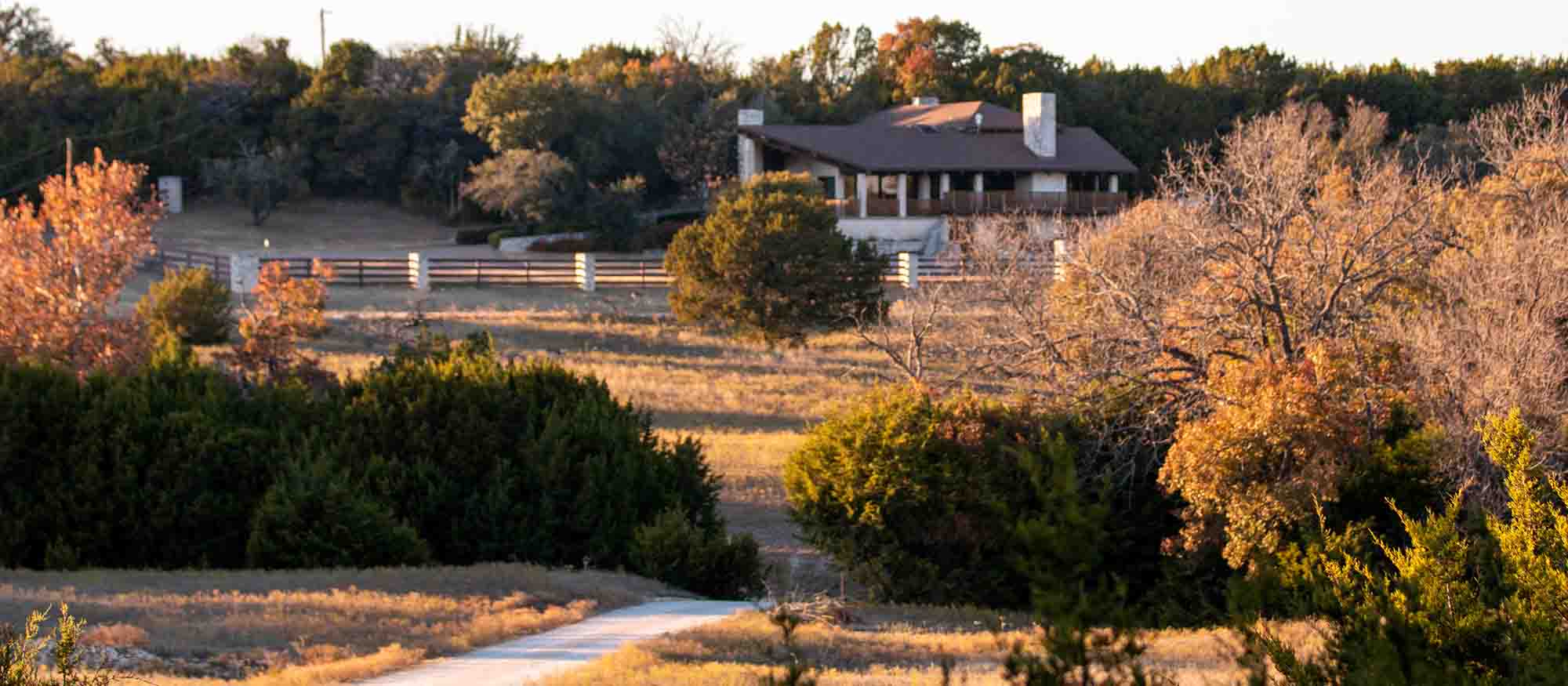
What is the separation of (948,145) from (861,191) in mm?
4481

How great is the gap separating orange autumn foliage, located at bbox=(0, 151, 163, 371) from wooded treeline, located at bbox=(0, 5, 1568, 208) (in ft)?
109

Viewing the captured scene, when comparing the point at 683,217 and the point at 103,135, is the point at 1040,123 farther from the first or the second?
the point at 103,135

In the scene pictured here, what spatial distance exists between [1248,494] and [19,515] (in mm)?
16698

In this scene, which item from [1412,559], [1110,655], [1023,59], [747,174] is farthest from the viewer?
[1023,59]

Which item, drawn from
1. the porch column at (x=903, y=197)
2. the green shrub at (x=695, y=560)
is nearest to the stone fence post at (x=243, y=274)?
the porch column at (x=903, y=197)

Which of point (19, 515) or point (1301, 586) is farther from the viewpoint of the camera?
point (19, 515)

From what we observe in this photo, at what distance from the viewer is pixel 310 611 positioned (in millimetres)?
15305

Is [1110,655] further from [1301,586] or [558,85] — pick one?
[558,85]

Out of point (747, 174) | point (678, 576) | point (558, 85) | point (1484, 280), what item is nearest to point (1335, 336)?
point (1484, 280)

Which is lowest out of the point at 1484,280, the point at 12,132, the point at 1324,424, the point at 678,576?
the point at 678,576

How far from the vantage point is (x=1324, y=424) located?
69.5 ft

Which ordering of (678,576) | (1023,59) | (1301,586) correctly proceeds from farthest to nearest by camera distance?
(1023,59)
(678,576)
(1301,586)

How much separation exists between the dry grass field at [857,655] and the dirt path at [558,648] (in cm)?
50

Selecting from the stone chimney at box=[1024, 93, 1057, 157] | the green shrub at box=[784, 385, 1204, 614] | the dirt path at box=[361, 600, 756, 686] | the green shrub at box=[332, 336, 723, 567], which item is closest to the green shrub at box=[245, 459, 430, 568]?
the green shrub at box=[332, 336, 723, 567]
